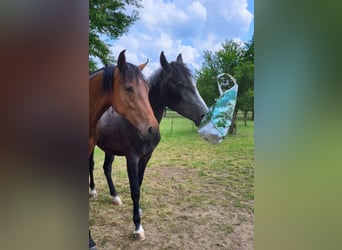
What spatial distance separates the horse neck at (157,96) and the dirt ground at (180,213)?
1.04 feet

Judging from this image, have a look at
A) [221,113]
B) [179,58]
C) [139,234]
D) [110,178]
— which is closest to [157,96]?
[179,58]

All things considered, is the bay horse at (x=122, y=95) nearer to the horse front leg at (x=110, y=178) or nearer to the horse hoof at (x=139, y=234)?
the horse front leg at (x=110, y=178)

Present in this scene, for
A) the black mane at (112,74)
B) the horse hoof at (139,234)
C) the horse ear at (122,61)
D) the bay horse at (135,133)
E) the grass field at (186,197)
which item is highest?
the horse ear at (122,61)

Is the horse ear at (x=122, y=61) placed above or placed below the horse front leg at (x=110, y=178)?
above

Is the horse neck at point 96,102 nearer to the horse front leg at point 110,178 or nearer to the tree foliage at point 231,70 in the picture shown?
the horse front leg at point 110,178

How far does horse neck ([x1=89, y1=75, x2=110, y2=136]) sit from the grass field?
18 centimetres

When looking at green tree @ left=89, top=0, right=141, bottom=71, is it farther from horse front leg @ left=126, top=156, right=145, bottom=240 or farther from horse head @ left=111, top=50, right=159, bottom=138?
horse front leg @ left=126, top=156, right=145, bottom=240

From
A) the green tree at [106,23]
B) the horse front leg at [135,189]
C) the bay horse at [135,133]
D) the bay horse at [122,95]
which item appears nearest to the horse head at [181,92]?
the bay horse at [135,133]

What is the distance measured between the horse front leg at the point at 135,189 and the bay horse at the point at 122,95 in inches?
7.0

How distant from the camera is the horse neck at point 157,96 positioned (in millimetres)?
1312
